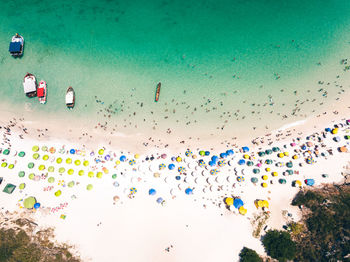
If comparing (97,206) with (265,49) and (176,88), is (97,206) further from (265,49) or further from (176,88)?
(265,49)

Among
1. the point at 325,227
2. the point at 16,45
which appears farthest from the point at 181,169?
the point at 16,45

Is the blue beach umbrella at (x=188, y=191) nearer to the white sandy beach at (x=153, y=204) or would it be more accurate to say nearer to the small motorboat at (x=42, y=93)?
the white sandy beach at (x=153, y=204)

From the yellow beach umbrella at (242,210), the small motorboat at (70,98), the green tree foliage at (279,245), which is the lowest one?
the green tree foliage at (279,245)

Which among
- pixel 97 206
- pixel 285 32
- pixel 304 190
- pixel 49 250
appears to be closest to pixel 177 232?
pixel 97 206

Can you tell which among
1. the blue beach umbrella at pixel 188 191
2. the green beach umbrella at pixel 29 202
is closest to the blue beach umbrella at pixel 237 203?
the blue beach umbrella at pixel 188 191

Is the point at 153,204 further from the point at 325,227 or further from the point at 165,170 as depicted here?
the point at 325,227

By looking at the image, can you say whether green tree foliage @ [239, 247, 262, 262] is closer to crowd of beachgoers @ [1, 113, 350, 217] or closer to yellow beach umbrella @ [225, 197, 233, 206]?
crowd of beachgoers @ [1, 113, 350, 217]
